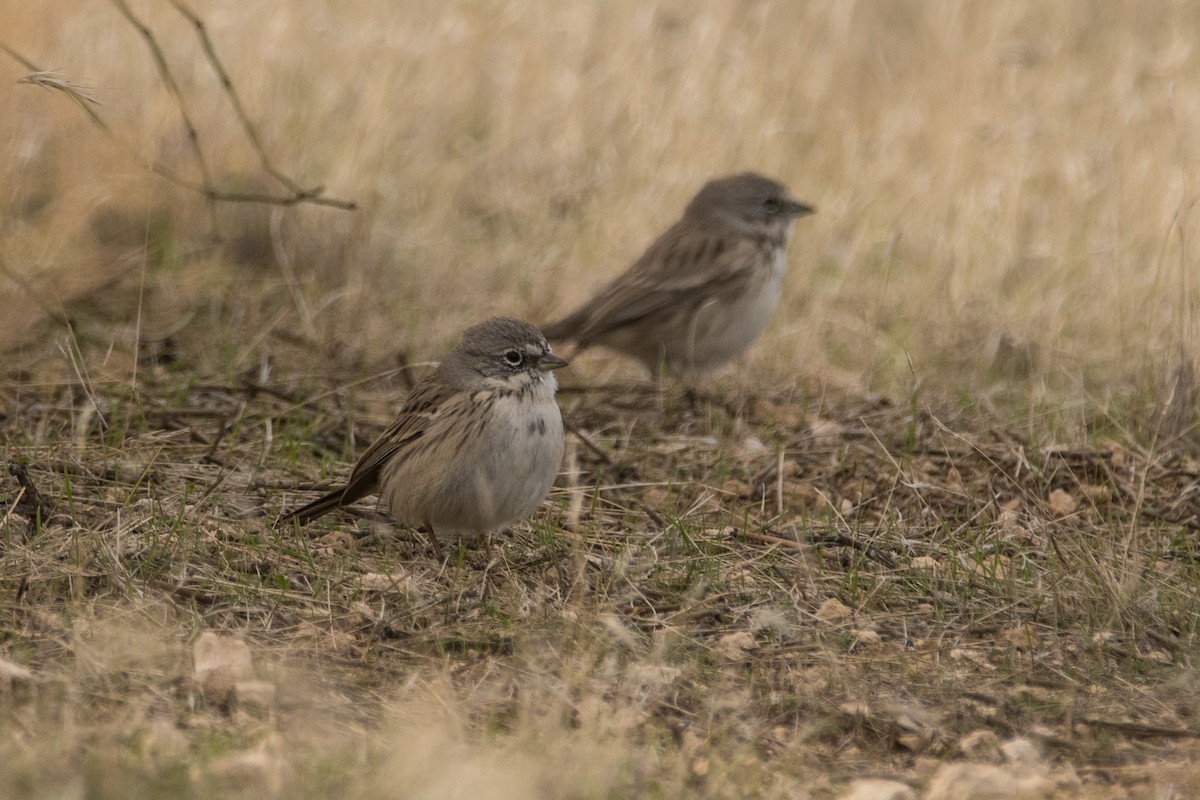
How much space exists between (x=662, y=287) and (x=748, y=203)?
0.75 meters

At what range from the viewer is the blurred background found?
816 centimetres

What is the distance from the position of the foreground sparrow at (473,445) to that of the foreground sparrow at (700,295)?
2520 mm

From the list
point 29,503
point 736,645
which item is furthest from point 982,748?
point 29,503

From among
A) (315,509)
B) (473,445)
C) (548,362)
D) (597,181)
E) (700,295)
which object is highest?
(597,181)

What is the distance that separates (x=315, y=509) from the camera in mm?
A: 5863

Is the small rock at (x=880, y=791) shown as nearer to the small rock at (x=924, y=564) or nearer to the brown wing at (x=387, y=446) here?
the small rock at (x=924, y=564)

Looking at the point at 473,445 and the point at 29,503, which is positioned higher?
the point at 473,445

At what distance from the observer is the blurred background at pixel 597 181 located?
26.8 feet

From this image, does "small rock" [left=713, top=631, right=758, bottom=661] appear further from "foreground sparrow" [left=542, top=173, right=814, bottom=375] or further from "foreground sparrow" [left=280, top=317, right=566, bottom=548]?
"foreground sparrow" [left=542, top=173, right=814, bottom=375]

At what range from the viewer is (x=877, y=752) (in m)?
4.28

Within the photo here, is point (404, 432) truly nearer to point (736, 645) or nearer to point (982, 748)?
point (736, 645)

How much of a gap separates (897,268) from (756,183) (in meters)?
1.26

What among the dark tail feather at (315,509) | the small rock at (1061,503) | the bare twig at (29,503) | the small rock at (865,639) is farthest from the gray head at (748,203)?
the bare twig at (29,503)

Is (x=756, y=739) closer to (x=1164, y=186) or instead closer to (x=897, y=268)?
(x=897, y=268)
